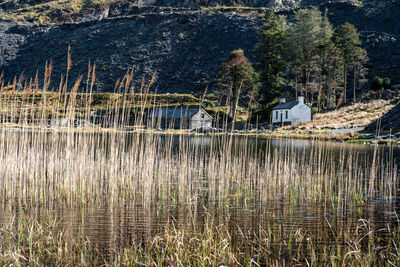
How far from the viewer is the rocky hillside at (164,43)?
370 ft

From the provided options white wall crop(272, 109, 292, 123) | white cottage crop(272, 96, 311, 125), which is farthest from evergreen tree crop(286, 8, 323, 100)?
white wall crop(272, 109, 292, 123)

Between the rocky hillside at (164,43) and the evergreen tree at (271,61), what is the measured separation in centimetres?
3450

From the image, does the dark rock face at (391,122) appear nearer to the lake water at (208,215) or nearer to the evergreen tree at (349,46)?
the evergreen tree at (349,46)

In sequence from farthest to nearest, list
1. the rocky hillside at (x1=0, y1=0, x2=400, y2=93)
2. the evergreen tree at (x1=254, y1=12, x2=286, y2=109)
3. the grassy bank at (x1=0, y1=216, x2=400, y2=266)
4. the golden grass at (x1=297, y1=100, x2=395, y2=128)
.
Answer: the rocky hillside at (x1=0, y1=0, x2=400, y2=93) < the evergreen tree at (x1=254, y1=12, x2=286, y2=109) < the golden grass at (x1=297, y1=100, x2=395, y2=128) < the grassy bank at (x1=0, y1=216, x2=400, y2=266)

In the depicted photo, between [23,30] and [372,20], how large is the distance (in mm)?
130051

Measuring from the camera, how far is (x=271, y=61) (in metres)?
71.7

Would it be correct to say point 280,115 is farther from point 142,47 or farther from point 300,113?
point 142,47

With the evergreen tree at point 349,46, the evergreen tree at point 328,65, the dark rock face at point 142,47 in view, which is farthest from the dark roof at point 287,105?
the dark rock face at point 142,47

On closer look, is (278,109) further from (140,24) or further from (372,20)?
(140,24)

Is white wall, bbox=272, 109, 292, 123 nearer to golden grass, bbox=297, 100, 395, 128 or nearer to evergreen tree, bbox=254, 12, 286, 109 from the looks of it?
golden grass, bbox=297, 100, 395, 128

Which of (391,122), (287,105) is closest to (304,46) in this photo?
(287,105)

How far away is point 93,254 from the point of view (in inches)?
286

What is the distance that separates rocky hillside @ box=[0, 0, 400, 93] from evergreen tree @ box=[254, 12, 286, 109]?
3450 cm

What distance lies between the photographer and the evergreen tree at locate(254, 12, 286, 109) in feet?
230
